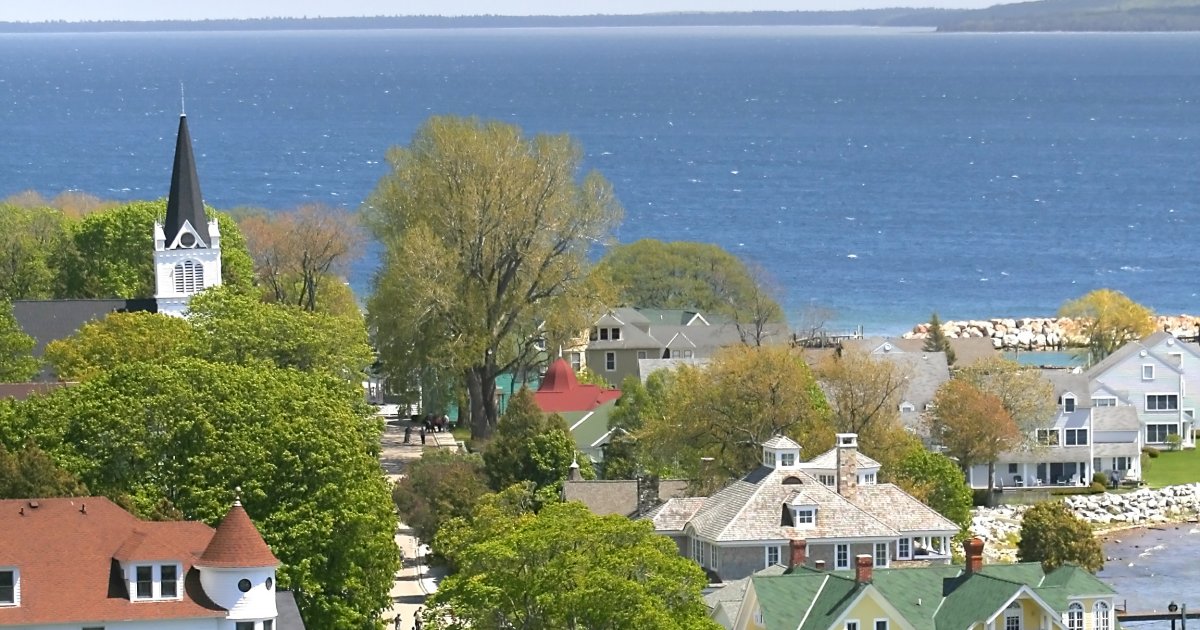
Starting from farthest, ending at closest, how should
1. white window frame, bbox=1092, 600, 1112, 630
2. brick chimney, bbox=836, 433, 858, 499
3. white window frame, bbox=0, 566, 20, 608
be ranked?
brick chimney, bbox=836, 433, 858, 499 < white window frame, bbox=1092, 600, 1112, 630 < white window frame, bbox=0, 566, 20, 608

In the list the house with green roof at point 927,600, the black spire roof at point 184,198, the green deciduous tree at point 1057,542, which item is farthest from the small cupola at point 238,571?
the black spire roof at point 184,198

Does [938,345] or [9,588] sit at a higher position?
[938,345]

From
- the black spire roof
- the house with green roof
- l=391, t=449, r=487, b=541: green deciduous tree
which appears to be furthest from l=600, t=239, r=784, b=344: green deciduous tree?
the house with green roof

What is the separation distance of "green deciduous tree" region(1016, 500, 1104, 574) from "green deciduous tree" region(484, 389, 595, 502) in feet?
37.1

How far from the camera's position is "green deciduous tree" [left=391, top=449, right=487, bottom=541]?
61.4m

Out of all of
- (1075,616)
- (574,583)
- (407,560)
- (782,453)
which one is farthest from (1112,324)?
(574,583)

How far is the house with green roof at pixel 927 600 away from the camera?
157 ft

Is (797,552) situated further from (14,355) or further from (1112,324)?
(1112,324)

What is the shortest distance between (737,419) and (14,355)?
1919 centimetres

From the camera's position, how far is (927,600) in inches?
1954

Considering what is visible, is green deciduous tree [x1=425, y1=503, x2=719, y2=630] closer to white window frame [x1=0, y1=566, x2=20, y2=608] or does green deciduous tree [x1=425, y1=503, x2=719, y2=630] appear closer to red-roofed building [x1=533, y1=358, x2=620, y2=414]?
white window frame [x1=0, y1=566, x2=20, y2=608]

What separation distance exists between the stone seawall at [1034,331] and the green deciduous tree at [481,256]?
2975 centimetres

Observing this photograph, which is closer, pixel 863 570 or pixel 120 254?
pixel 863 570

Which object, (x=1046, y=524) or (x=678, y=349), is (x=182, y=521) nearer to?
(x=1046, y=524)
